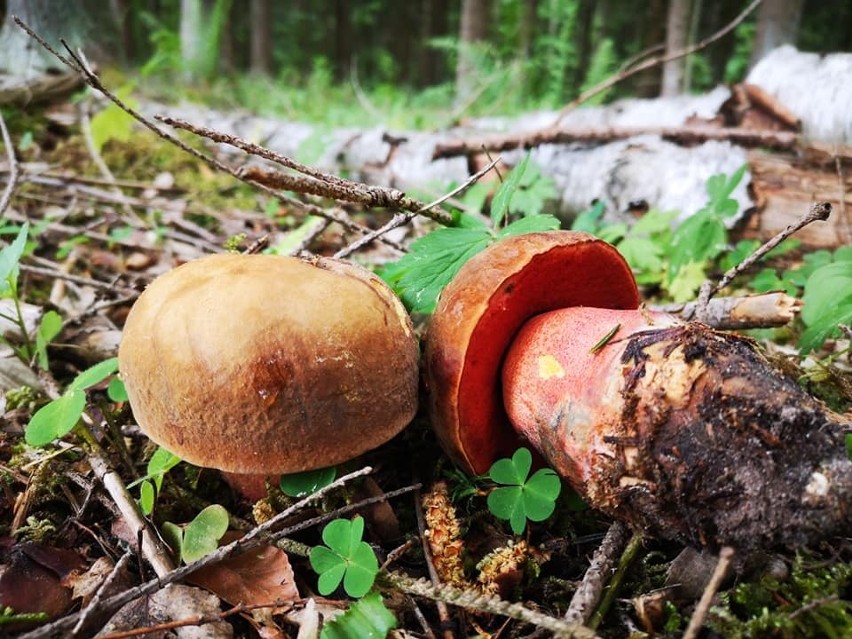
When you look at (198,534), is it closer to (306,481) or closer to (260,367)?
(306,481)

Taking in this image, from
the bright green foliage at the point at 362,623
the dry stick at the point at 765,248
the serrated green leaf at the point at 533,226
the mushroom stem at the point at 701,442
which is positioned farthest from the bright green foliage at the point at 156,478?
the dry stick at the point at 765,248

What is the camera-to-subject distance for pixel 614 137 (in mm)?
3717

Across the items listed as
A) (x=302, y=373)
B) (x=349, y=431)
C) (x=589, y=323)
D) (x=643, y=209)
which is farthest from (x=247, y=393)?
(x=643, y=209)

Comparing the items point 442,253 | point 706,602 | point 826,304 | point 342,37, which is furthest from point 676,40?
point 342,37

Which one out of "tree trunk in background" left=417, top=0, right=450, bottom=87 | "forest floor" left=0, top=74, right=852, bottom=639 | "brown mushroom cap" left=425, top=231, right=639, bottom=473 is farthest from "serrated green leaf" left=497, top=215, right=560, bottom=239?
"tree trunk in background" left=417, top=0, right=450, bottom=87

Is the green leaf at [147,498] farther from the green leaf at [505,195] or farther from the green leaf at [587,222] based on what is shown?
the green leaf at [587,222]

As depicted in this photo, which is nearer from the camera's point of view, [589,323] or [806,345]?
[589,323]

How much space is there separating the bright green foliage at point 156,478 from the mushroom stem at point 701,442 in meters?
1.00

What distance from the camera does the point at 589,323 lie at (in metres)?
1.51

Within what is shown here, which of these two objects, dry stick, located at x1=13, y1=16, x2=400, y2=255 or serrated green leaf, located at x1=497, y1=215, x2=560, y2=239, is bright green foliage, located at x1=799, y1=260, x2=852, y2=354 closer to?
serrated green leaf, located at x1=497, y1=215, x2=560, y2=239

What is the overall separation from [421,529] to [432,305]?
63 centimetres

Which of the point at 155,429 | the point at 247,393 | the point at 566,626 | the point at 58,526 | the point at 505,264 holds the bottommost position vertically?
the point at 58,526

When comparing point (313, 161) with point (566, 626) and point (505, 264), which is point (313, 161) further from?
point (566, 626)

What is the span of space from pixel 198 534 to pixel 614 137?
10.8 feet
